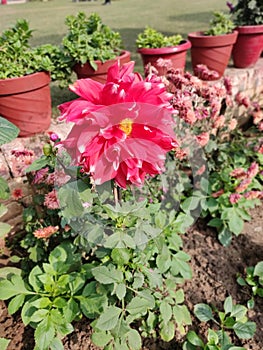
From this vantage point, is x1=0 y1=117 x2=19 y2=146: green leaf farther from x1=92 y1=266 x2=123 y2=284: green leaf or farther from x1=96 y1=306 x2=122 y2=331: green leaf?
x1=96 y1=306 x2=122 y2=331: green leaf

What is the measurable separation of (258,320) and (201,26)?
17.0ft

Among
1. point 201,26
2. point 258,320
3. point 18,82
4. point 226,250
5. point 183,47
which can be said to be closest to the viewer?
point 258,320

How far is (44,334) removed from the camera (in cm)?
121

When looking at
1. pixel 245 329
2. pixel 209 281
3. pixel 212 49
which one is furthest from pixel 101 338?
pixel 212 49

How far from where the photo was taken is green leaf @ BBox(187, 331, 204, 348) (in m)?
1.48

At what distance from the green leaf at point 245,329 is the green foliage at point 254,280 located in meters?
0.21

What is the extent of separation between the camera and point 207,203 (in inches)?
83.5

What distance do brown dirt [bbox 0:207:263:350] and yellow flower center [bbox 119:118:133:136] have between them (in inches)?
44.5

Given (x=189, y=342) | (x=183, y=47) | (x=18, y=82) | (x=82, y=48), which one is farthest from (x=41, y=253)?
(x=183, y=47)

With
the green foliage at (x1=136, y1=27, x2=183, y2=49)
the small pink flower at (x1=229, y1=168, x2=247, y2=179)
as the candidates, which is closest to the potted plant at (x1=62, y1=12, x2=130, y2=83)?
the green foliage at (x1=136, y1=27, x2=183, y2=49)

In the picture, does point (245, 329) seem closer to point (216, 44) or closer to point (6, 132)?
point (6, 132)

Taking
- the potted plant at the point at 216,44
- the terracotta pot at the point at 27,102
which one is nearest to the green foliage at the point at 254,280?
the terracotta pot at the point at 27,102

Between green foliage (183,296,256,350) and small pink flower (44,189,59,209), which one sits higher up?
small pink flower (44,189,59,209)

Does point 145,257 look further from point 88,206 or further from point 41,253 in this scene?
point 41,253
